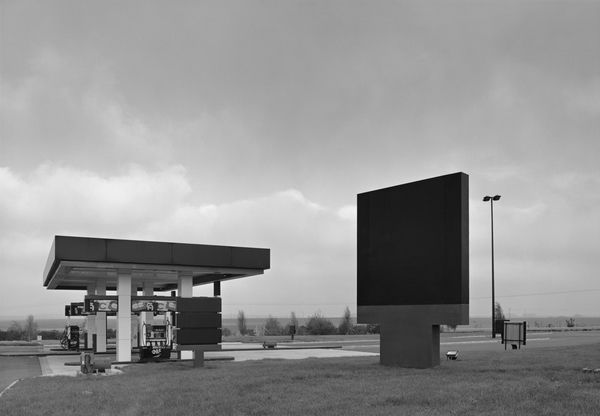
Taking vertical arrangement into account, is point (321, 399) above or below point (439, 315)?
below

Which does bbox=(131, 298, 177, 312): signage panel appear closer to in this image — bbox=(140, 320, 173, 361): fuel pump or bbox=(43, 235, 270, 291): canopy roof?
bbox=(140, 320, 173, 361): fuel pump

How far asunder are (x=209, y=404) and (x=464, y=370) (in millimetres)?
8553

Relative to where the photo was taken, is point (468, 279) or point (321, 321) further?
point (321, 321)

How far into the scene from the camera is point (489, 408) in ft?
42.8

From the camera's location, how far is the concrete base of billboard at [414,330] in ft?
64.9

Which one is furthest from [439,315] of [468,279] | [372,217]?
[372,217]

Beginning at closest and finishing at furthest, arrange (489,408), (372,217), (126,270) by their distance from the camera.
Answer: (489,408) < (372,217) < (126,270)

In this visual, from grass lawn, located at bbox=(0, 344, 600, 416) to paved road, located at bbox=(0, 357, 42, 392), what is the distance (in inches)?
91.9

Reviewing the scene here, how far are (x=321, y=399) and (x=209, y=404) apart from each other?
2.49 metres

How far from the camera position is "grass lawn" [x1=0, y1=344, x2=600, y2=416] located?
44.2 feet

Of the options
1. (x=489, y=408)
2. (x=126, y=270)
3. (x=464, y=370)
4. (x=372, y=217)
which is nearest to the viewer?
(x=489, y=408)

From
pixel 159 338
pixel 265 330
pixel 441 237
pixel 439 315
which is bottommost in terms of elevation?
pixel 265 330

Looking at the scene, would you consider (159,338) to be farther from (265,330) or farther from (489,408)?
Answer: (265,330)

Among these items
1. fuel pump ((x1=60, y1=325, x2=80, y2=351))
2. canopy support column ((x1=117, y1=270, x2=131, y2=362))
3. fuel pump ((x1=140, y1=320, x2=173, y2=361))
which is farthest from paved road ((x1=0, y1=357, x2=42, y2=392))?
fuel pump ((x1=60, y1=325, x2=80, y2=351))
